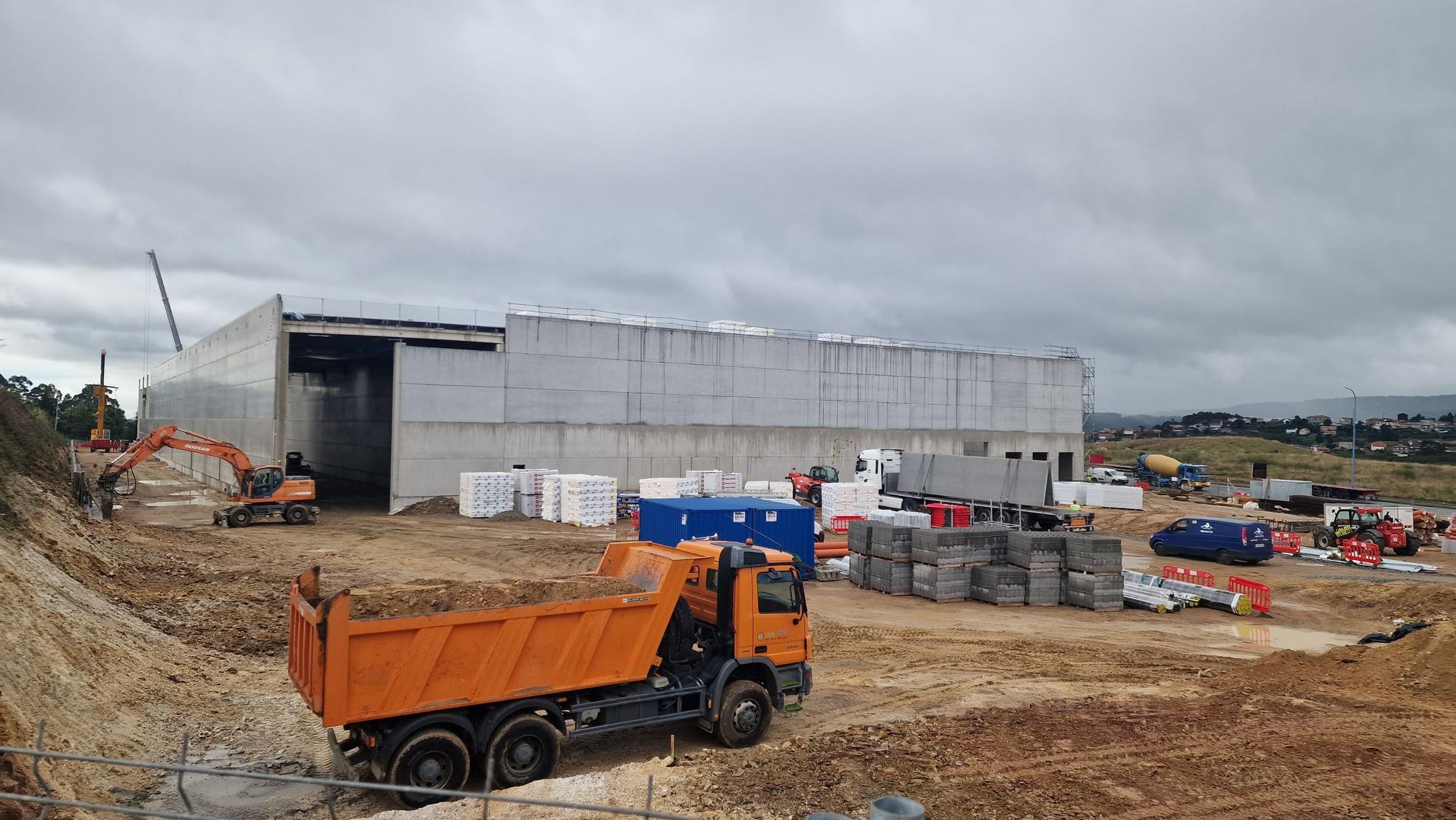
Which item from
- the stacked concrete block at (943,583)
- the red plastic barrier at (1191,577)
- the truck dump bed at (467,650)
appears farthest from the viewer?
the red plastic barrier at (1191,577)

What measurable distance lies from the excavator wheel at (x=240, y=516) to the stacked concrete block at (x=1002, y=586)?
89.1 feet

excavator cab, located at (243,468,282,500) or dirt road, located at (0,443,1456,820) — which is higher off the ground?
excavator cab, located at (243,468,282,500)

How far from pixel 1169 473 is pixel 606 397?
156 ft

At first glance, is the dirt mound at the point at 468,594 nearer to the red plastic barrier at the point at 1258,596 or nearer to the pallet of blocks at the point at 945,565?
the pallet of blocks at the point at 945,565

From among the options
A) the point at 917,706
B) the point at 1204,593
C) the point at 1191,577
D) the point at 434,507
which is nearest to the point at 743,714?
the point at 917,706

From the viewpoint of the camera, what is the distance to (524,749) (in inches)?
365

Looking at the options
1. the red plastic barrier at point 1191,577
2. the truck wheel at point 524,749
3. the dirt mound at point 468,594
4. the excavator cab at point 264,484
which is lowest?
the red plastic barrier at point 1191,577

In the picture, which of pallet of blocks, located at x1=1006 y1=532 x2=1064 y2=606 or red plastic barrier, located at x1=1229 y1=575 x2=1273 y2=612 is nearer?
red plastic barrier, located at x1=1229 y1=575 x2=1273 y2=612

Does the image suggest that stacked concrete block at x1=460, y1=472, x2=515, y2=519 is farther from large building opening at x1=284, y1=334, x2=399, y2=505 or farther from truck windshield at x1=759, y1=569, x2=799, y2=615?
truck windshield at x1=759, y1=569, x2=799, y2=615

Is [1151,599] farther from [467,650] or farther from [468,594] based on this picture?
[467,650]

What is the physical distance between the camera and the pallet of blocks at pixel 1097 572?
68.8 feet

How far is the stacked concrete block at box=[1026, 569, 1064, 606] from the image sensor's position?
21.4 m

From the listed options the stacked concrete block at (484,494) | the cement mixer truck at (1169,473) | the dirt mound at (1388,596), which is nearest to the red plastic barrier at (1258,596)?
the dirt mound at (1388,596)

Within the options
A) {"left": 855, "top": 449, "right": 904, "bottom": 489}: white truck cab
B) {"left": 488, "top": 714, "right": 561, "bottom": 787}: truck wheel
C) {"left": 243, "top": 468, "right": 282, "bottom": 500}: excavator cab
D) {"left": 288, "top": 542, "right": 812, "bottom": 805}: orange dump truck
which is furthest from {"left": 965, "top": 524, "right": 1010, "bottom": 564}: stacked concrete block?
{"left": 243, "top": 468, "right": 282, "bottom": 500}: excavator cab
